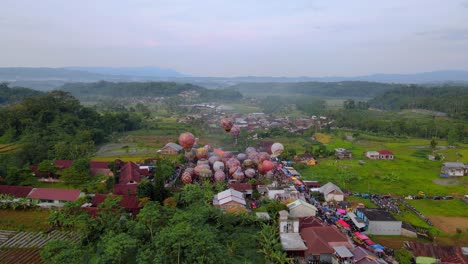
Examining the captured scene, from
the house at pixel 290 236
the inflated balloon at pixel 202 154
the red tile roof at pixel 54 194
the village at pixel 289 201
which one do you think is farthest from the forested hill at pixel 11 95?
the house at pixel 290 236

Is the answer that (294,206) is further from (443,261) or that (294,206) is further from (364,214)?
(443,261)

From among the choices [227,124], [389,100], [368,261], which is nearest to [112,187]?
[227,124]

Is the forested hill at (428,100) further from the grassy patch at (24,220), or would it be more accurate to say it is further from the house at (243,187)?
the grassy patch at (24,220)

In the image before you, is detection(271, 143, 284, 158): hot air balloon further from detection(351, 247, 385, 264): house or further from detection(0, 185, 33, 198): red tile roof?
Answer: detection(0, 185, 33, 198): red tile roof

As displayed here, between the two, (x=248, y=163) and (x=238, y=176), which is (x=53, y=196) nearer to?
(x=238, y=176)

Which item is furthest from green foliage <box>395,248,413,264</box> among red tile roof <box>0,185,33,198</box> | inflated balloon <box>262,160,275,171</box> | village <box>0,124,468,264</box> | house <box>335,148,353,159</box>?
red tile roof <box>0,185,33,198</box>

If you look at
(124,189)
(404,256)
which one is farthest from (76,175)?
(404,256)

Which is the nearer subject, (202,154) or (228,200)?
(228,200)
